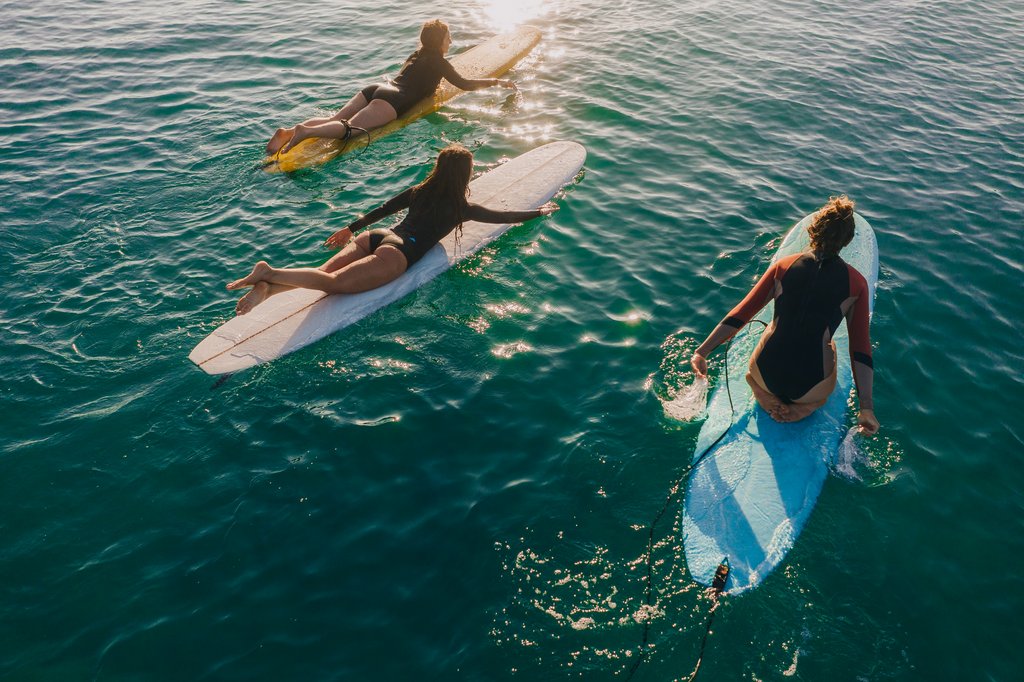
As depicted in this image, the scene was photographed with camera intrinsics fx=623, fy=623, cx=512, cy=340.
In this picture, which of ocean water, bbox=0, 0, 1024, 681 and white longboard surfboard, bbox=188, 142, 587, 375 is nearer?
ocean water, bbox=0, 0, 1024, 681

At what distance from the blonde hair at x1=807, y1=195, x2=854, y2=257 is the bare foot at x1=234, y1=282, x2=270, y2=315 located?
595cm

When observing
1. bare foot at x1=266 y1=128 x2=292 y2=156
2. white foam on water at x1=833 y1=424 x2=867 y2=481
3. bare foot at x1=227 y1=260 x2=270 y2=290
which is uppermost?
bare foot at x1=266 y1=128 x2=292 y2=156

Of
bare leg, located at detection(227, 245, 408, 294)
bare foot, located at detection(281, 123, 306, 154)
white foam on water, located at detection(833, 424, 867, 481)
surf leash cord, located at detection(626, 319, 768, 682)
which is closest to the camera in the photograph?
surf leash cord, located at detection(626, 319, 768, 682)

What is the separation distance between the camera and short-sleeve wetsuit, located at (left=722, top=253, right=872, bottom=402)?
584 centimetres

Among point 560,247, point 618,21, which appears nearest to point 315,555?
point 560,247

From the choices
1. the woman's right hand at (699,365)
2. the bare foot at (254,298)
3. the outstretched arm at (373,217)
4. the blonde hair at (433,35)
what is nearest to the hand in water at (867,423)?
the woman's right hand at (699,365)

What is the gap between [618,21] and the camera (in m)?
17.2

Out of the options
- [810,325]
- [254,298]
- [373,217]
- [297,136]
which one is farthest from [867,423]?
[297,136]

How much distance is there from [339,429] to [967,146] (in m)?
13.1

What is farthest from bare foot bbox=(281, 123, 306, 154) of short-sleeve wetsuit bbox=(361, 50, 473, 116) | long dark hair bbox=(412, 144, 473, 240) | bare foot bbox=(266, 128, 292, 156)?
long dark hair bbox=(412, 144, 473, 240)

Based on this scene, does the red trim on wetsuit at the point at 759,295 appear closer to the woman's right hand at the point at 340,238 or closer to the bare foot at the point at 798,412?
the bare foot at the point at 798,412

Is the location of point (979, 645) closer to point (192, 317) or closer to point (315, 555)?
point (315, 555)

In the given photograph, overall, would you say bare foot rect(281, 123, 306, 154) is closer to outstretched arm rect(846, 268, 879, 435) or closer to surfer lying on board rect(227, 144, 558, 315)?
surfer lying on board rect(227, 144, 558, 315)

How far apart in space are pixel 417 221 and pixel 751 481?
5.44 m
